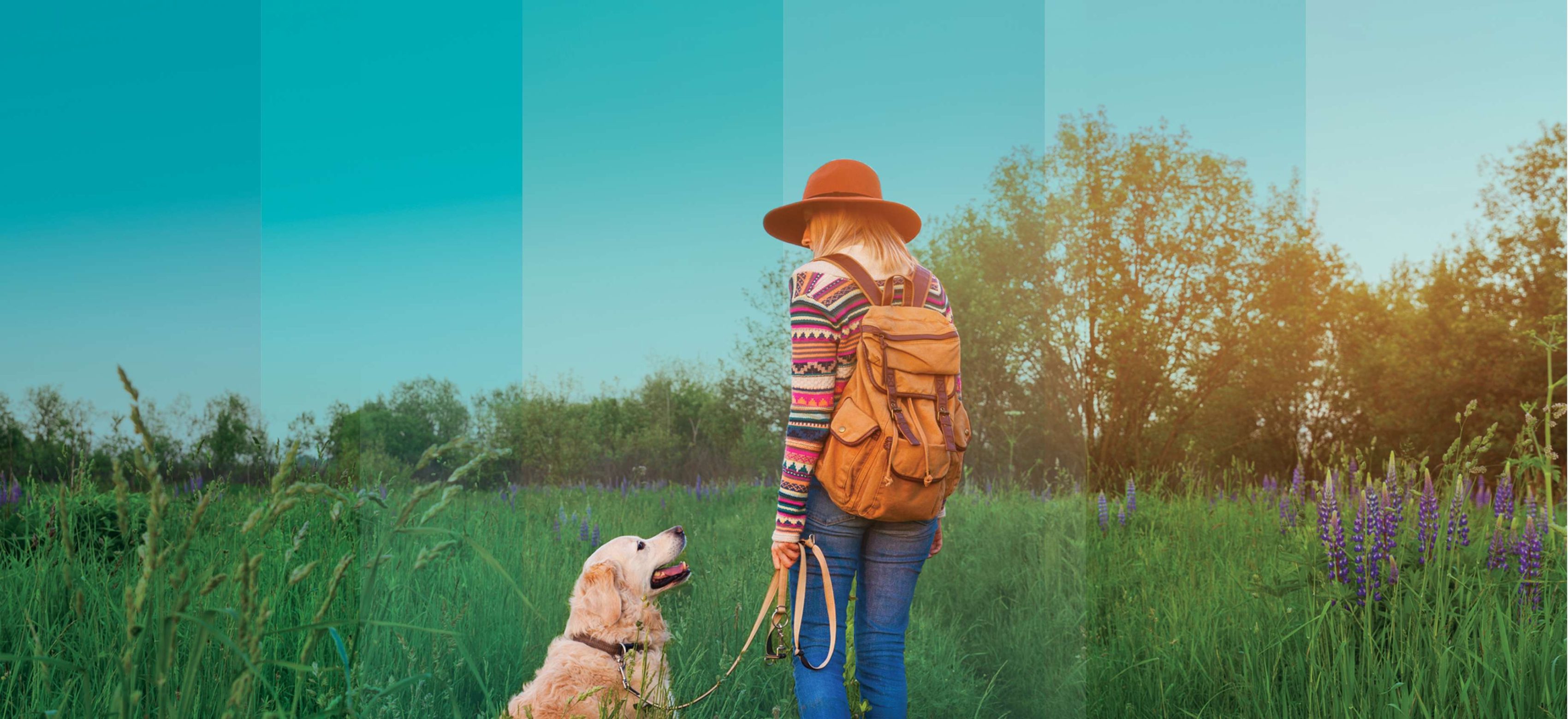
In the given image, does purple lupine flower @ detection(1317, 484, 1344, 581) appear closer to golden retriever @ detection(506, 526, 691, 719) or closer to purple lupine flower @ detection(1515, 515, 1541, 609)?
purple lupine flower @ detection(1515, 515, 1541, 609)

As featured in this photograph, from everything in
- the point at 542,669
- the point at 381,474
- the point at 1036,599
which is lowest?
the point at 1036,599

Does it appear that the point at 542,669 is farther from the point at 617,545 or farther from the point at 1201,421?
the point at 1201,421

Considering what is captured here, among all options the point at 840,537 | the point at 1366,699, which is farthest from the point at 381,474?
the point at 1366,699

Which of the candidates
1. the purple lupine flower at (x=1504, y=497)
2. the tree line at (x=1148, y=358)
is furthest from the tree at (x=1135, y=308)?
the purple lupine flower at (x=1504, y=497)

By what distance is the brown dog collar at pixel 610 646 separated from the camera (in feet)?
9.59

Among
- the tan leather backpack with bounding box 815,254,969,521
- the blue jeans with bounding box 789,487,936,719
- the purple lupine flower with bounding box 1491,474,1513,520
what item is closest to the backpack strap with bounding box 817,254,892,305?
the tan leather backpack with bounding box 815,254,969,521

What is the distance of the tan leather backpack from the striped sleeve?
0.18 ft

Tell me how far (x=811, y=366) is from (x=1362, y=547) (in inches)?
124

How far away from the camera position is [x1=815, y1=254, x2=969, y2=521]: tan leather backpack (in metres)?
2.73

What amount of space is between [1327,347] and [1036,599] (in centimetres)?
444

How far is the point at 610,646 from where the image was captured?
293 centimetres

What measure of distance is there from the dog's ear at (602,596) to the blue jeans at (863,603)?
0.62 m

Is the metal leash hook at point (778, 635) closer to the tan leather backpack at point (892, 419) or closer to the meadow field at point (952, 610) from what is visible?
the tan leather backpack at point (892, 419)

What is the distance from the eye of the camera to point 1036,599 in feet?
17.7
